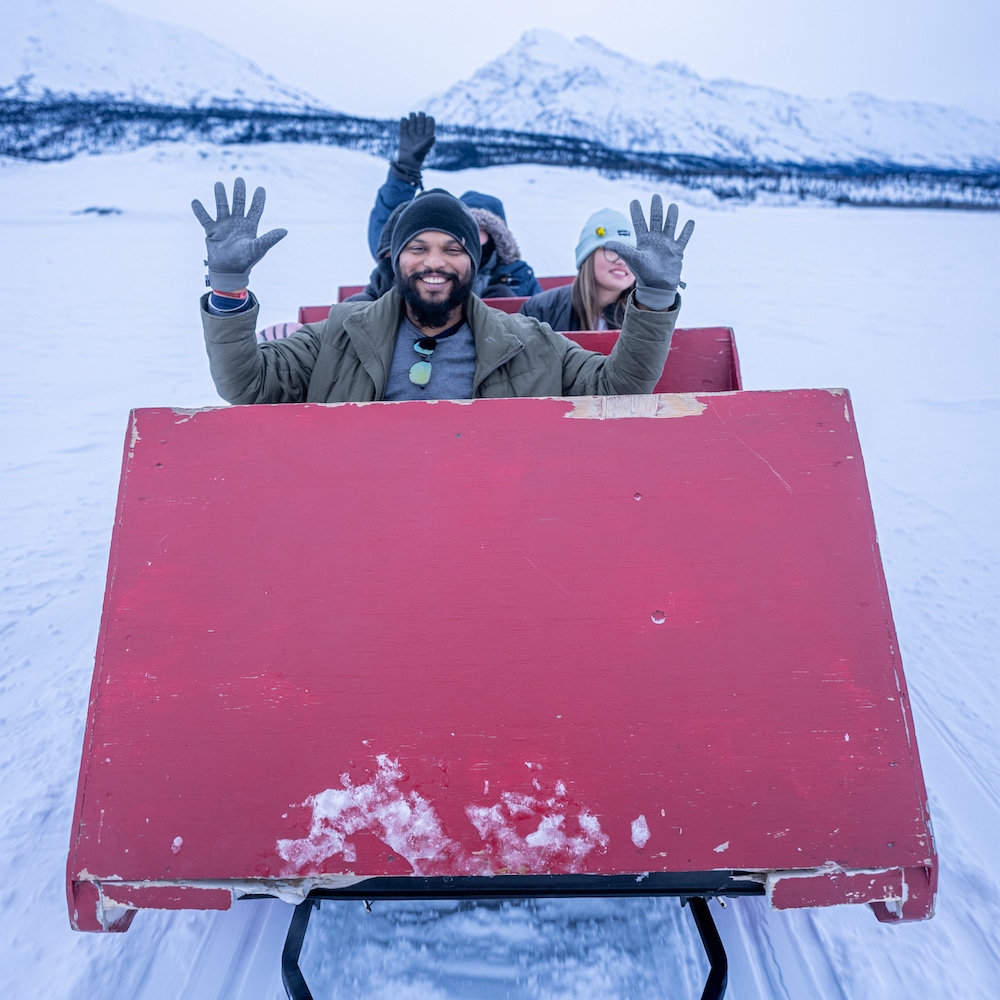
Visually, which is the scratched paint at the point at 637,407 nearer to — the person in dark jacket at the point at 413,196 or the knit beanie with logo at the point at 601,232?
the knit beanie with logo at the point at 601,232

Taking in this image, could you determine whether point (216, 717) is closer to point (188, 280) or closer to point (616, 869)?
point (616, 869)

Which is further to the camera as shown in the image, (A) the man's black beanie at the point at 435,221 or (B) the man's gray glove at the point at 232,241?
(A) the man's black beanie at the point at 435,221

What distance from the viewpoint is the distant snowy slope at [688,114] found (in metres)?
52.2

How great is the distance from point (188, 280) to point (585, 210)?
31.6 feet

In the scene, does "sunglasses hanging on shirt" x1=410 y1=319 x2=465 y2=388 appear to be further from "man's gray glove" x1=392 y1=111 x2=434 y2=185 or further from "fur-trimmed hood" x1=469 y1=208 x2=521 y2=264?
"man's gray glove" x1=392 y1=111 x2=434 y2=185

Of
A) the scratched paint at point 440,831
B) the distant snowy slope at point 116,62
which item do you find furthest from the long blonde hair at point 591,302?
the distant snowy slope at point 116,62

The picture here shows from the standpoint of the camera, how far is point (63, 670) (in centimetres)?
235

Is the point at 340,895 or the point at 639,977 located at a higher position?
the point at 340,895

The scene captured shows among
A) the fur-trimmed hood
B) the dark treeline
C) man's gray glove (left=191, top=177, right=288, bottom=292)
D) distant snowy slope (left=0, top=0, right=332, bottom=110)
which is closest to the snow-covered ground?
man's gray glove (left=191, top=177, right=288, bottom=292)

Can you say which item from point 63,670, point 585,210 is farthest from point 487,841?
point 585,210

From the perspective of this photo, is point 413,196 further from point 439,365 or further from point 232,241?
point 232,241

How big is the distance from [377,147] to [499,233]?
23053mm

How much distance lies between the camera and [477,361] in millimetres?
2172

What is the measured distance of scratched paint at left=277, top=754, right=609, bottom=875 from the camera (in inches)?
48.5
